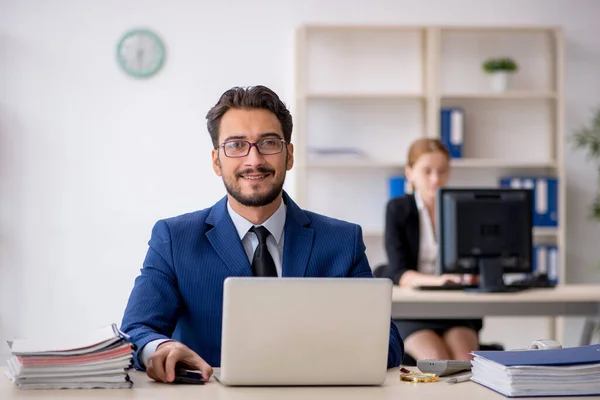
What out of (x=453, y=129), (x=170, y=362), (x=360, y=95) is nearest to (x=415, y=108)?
(x=453, y=129)

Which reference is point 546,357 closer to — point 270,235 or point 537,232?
point 270,235

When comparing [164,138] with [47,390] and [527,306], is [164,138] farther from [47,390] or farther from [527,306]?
[47,390]

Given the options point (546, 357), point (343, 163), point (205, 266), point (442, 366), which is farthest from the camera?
point (343, 163)

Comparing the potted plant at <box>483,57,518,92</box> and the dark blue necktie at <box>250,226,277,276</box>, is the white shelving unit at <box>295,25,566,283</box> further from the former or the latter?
the dark blue necktie at <box>250,226,277,276</box>

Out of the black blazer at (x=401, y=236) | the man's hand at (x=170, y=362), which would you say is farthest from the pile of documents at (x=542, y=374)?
the black blazer at (x=401, y=236)

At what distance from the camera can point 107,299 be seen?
235 inches

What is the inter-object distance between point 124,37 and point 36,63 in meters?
0.57

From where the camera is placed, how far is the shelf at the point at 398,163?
5.77m

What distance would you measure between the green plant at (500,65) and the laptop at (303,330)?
434 cm

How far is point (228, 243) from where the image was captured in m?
2.46

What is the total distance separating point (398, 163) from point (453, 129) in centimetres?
44

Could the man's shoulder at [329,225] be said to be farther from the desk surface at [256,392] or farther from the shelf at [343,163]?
the shelf at [343,163]

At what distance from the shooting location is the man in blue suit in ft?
7.97

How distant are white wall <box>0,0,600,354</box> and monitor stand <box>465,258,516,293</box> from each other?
2.22 metres
